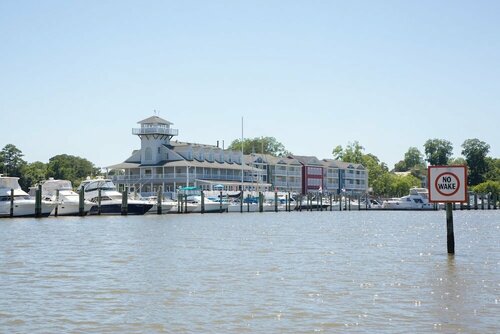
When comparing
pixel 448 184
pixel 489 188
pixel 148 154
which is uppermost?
pixel 148 154

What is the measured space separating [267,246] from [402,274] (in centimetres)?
1280

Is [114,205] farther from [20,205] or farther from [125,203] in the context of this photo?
[20,205]

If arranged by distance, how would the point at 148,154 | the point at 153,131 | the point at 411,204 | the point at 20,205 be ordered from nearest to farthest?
the point at 20,205, the point at 153,131, the point at 148,154, the point at 411,204

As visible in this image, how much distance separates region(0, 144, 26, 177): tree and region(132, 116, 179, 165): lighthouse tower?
45.0 meters

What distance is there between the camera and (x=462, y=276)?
2236 cm

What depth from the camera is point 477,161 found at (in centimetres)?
19375

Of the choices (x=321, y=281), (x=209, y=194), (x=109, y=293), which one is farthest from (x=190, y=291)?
(x=209, y=194)

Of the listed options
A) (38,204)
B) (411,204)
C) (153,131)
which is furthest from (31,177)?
(38,204)

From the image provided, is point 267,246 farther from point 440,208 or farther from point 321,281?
point 440,208

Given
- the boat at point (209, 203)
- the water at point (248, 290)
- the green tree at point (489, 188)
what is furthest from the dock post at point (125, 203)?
the green tree at point (489, 188)

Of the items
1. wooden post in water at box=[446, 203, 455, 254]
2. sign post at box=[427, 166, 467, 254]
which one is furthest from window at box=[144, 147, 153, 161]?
sign post at box=[427, 166, 467, 254]

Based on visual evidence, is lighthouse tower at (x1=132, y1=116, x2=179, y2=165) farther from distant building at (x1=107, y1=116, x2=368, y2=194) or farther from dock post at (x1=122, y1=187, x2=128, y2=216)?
dock post at (x1=122, y1=187, x2=128, y2=216)

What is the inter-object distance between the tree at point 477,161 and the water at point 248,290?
16682 cm

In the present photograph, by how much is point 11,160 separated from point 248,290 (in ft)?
491
